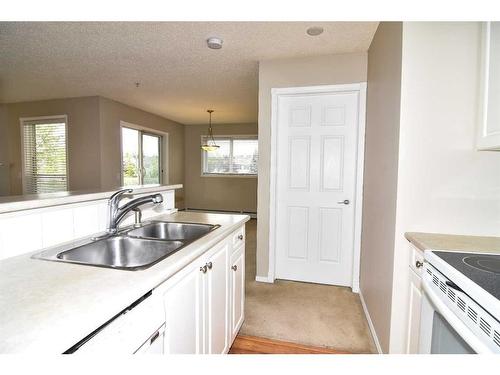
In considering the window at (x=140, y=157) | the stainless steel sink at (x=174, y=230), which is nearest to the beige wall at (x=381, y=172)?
the stainless steel sink at (x=174, y=230)

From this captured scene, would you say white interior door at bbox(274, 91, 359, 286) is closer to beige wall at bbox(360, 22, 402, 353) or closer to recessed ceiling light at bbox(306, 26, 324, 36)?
beige wall at bbox(360, 22, 402, 353)

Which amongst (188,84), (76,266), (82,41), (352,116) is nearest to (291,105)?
(352,116)

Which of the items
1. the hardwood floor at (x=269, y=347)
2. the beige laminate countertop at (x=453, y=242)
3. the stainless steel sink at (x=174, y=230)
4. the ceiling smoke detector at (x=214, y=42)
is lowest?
the hardwood floor at (x=269, y=347)

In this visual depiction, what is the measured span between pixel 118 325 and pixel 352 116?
8.62 ft

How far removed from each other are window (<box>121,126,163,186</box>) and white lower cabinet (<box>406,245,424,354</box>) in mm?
4928

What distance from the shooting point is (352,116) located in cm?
263

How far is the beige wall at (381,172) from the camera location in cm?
159

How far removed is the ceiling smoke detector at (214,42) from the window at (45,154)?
3583mm

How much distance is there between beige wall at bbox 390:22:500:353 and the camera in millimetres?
1373

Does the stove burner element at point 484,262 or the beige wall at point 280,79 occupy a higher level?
the beige wall at point 280,79

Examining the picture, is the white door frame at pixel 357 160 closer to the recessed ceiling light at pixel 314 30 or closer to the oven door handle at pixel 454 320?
the recessed ceiling light at pixel 314 30

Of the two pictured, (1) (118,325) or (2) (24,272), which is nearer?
(1) (118,325)

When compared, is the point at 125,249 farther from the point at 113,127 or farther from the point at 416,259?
the point at 113,127
